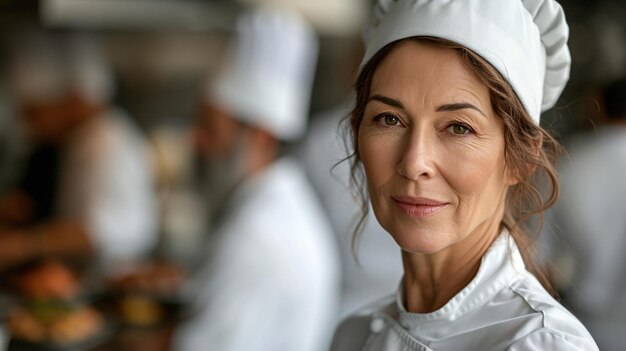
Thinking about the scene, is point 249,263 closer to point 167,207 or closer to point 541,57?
point 541,57

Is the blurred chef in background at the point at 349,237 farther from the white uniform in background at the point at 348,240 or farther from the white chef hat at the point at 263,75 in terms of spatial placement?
the white chef hat at the point at 263,75

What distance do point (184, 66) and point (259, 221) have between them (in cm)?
276

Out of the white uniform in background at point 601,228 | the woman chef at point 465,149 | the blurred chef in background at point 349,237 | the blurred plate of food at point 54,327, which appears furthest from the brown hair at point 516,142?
the white uniform in background at point 601,228

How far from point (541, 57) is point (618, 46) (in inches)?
131

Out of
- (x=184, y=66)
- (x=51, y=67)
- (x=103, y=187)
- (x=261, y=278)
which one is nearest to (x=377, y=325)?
(x=261, y=278)

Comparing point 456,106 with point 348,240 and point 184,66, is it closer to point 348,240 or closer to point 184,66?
point 348,240

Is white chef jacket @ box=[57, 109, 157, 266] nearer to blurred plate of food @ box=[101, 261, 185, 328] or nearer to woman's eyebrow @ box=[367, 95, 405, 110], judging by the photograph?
blurred plate of food @ box=[101, 261, 185, 328]

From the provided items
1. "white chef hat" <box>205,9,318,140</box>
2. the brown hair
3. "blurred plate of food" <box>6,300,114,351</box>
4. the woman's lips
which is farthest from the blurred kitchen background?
the woman's lips

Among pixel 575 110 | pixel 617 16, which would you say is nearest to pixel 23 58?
pixel 575 110

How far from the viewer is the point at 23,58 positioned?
290 cm

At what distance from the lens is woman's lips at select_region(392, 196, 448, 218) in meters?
0.87

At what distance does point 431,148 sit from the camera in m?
0.85

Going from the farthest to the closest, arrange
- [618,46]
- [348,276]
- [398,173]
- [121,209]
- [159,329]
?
[618,46], [121,209], [348,276], [159,329], [398,173]

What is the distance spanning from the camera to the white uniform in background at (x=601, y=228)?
2.55 metres
